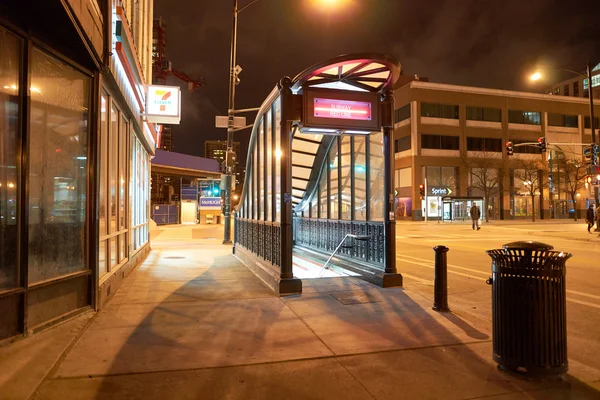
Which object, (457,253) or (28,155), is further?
(457,253)

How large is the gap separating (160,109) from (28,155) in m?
7.26

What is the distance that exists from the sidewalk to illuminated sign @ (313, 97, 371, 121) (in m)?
3.14

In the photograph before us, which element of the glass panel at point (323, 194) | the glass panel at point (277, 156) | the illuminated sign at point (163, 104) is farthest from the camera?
the glass panel at point (323, 194)

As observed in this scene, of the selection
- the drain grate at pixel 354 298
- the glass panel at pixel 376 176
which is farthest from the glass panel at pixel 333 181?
the drain grate at pixel 354 298

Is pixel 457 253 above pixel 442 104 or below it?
below

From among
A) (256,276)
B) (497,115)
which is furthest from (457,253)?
(497,115)

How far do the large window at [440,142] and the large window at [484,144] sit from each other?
175 cm

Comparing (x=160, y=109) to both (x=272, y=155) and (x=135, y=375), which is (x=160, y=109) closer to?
(x=272, y=155)

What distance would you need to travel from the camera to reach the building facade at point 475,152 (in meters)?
49.0

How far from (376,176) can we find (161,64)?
60619mm

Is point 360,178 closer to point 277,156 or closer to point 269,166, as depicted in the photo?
point 269,166

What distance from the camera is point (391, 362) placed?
4.50 meters

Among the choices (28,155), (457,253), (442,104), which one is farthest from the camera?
(442,104)

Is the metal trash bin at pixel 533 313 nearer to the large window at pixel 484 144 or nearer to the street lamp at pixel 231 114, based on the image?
the street lamp at pixel 231 114
